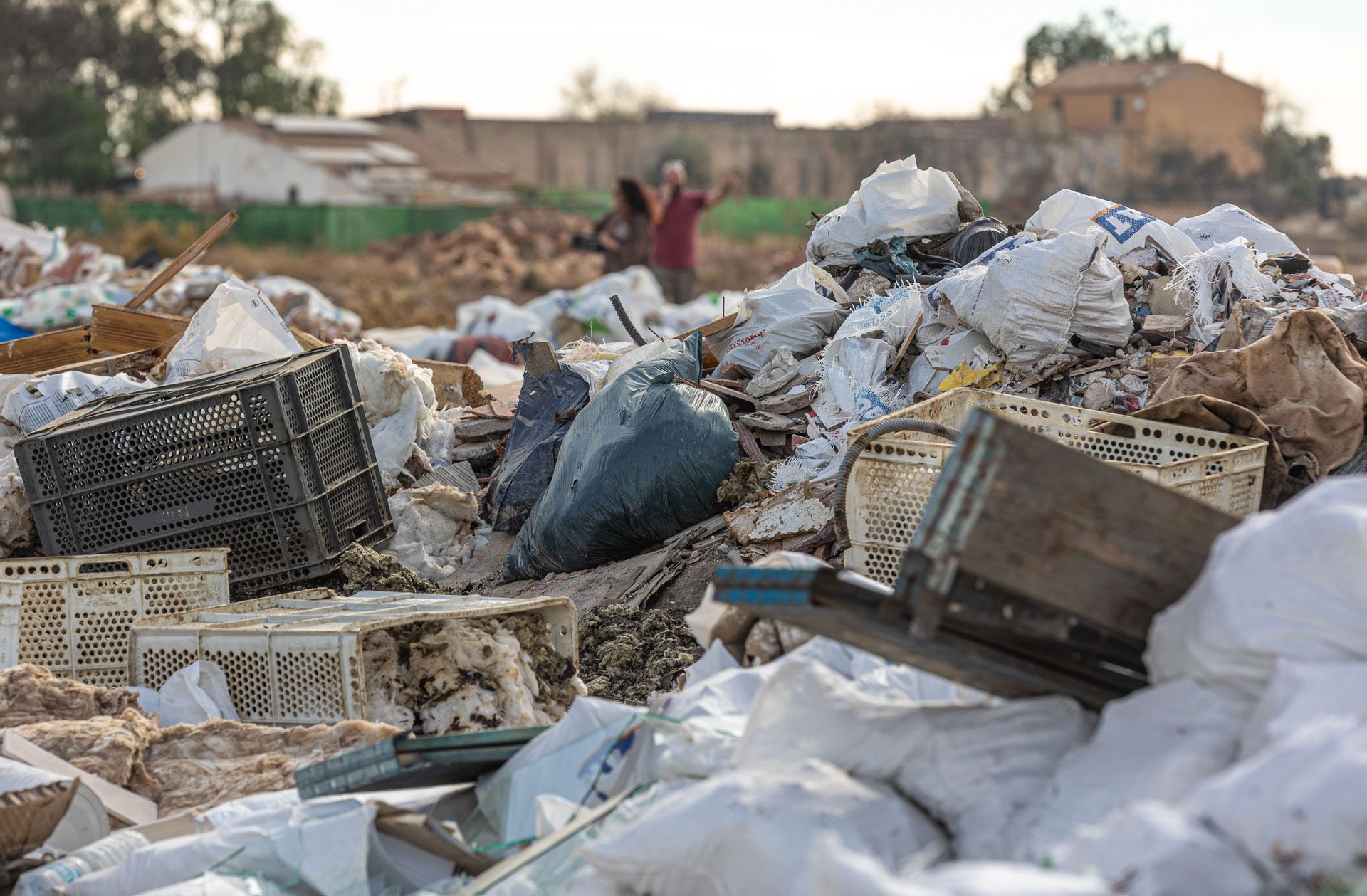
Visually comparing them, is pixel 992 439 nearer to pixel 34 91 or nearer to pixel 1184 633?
pixel 1184 633

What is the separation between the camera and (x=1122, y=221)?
563cm

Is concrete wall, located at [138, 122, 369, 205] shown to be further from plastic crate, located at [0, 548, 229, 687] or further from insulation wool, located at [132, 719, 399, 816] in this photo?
insulation wool, located at [132, 719, 399, 816]

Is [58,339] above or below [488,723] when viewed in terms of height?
above

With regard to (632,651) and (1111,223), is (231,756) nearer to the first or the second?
(632,651)

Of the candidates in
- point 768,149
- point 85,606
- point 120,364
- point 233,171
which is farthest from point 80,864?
point 768,149

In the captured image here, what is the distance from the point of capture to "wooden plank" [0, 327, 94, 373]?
21.2ft

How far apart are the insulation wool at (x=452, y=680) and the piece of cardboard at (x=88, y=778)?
70 cm

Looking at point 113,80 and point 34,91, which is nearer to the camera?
point 34,91

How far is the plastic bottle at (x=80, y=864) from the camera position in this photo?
2553 millimetres

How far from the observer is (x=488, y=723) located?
3.62m

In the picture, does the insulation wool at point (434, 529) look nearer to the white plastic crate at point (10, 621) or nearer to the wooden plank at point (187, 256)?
the white plastic crate at point (10, 621)

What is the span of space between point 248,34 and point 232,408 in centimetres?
4915

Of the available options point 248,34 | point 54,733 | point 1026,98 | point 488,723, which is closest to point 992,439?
point 488,723

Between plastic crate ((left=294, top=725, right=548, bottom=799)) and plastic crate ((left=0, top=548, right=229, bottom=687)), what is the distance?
143 centimetres
